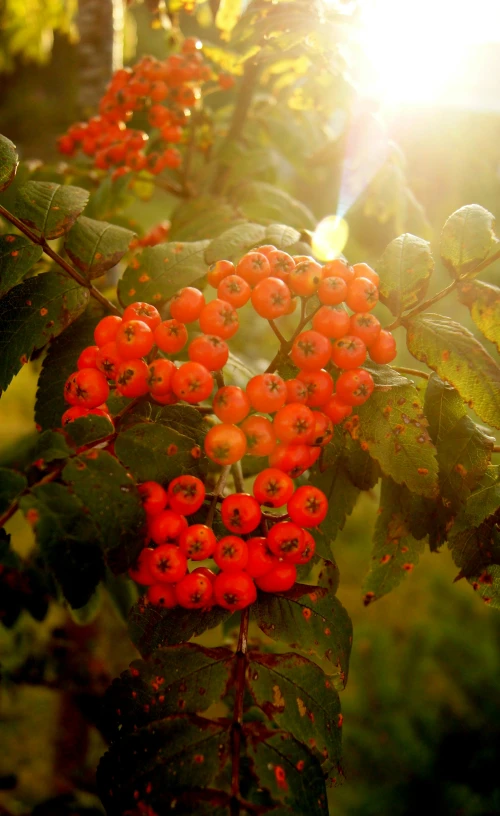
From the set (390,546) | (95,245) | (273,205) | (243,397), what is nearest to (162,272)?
(95,245)

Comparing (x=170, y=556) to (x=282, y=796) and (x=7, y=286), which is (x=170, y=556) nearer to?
(x=282, y=796)

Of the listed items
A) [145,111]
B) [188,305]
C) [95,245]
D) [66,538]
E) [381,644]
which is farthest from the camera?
[381,644]

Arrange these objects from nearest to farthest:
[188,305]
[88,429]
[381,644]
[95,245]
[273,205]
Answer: [88,429]
[188,305]
[95,245]
[273,205]
[381,644]

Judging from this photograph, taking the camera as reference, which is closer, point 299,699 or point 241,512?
point 241,512

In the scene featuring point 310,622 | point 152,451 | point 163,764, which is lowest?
point 163,764

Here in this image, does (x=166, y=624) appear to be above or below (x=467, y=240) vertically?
below

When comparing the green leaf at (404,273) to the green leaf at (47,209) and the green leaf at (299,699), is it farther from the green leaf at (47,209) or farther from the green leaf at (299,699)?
the green leaf at (299,699)

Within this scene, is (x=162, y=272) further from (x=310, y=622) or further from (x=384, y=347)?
(x=310, y=622)

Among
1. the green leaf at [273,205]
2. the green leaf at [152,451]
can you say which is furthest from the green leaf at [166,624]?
the green leaf at [273,205]
